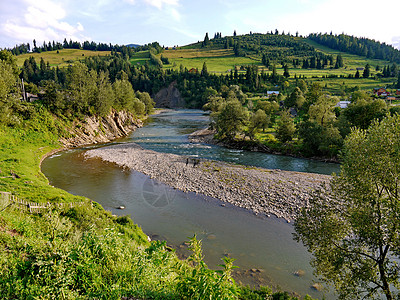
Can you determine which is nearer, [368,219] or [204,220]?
[368,219]

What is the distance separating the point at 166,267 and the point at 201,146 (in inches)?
2045

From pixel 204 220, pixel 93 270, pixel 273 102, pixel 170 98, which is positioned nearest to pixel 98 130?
pixel 204 220

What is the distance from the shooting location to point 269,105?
287ft

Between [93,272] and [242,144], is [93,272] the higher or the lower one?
the higher one

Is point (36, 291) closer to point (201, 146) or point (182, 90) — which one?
point (201, 146)

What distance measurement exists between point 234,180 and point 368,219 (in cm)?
2325

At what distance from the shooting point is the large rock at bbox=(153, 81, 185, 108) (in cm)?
17100

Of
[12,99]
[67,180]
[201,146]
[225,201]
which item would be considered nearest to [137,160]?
[67,180]

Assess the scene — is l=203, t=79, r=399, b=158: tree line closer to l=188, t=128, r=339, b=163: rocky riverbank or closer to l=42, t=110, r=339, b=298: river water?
l=188, t=128, r=339, b=163: rocky riverbank

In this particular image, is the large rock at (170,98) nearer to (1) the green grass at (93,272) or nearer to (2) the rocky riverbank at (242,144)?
(2) the rocky riverbank at (242,144)

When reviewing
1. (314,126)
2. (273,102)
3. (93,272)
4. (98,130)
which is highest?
(273,102)

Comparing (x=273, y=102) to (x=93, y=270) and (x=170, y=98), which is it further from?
(x=170, y=98)

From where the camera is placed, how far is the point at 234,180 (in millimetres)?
35406

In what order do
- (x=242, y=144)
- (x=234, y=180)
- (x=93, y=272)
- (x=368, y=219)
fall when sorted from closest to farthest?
(x=93, y=272), (x=368, y=219), (x=234, y=180), (x=242, y=144)
